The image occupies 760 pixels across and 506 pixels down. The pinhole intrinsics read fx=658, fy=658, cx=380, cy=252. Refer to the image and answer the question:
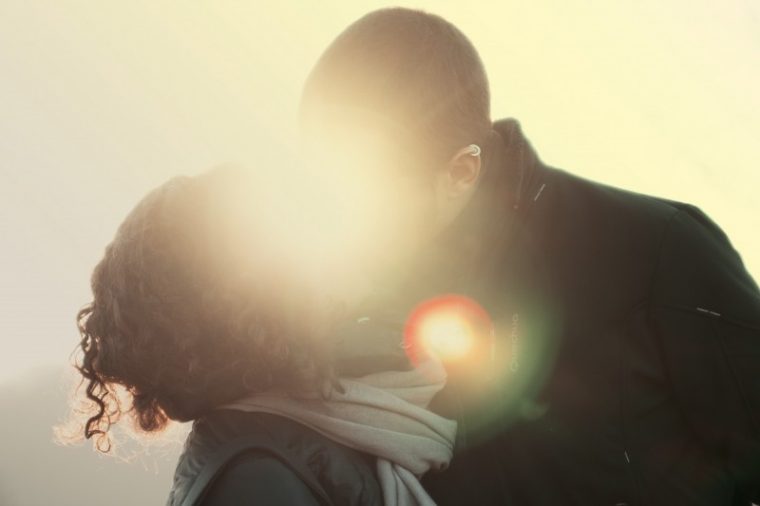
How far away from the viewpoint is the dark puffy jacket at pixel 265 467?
1.53 m

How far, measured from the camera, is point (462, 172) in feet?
6.97

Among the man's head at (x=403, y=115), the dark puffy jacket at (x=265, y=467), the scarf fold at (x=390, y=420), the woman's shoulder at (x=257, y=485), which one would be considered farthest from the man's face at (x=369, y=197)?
the woman's shoulder at (x=257, y=485)

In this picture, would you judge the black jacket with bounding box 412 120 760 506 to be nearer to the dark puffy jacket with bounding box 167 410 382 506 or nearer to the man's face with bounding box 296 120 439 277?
the man's face with bounding box 296 120 439 277

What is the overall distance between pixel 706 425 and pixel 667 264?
0.47m

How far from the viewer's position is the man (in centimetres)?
187

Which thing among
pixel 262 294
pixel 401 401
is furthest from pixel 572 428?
pixel 262 294

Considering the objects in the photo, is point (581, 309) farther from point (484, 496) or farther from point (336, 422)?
point (336, 422)

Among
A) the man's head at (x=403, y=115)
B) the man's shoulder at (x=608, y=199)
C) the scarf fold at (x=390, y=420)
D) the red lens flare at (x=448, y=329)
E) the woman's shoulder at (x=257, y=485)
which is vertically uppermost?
the man's head at (x=403, y=115)

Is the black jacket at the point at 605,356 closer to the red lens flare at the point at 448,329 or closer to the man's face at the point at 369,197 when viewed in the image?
the red lens flare at the point at 448,329

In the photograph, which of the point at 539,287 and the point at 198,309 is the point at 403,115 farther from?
the point at 198,309

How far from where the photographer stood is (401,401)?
1.97 meters

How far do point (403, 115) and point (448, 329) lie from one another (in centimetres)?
68

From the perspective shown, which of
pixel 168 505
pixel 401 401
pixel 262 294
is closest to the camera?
pixel 168 505

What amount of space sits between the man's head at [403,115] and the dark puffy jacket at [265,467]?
70 centimetres
